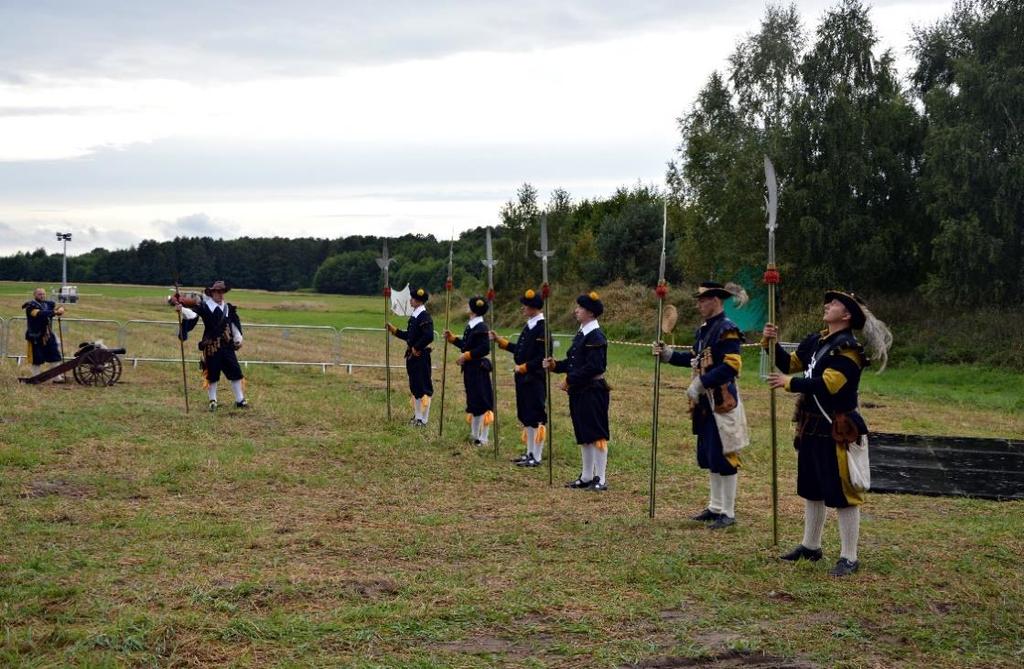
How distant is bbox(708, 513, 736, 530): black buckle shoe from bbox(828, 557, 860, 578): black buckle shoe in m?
1.60

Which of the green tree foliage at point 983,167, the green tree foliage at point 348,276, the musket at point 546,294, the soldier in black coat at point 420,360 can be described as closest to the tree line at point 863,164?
the green tree foliage at point 983,167

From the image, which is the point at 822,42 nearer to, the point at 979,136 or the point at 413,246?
the point at 979,136

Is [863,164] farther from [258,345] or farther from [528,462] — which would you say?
[528,462]

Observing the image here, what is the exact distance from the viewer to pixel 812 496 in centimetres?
763

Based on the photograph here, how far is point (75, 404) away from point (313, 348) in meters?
11.7

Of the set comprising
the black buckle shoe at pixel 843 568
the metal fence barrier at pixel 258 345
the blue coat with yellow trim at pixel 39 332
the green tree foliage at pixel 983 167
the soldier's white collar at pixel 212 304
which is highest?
the green tree foliage at pixel 983 167

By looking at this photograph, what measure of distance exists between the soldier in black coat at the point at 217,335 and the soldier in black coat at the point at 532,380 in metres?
5.54

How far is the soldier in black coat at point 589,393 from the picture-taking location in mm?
11031

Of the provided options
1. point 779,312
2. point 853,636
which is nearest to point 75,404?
point 853,636

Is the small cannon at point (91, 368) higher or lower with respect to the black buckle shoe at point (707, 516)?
higher

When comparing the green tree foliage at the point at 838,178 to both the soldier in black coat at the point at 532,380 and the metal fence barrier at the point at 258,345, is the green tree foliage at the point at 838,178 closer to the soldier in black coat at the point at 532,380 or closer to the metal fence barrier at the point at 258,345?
the metal fence barrier at the point at 258,345

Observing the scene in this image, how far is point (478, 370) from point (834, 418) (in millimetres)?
7046

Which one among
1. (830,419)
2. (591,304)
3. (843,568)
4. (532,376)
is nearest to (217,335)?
(532,376)

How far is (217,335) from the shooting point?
1625 centimetres
